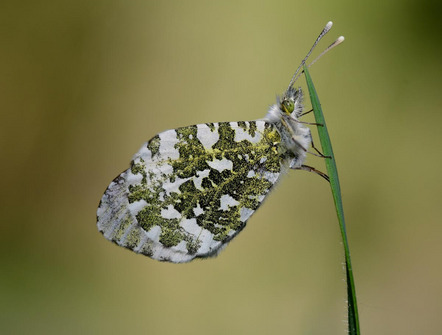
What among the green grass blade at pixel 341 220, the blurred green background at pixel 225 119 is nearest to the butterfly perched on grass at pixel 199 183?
the green grass blade at pixel 341 220

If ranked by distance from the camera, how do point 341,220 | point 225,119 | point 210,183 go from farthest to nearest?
point 225,119 < point 210,183 < point 341,220

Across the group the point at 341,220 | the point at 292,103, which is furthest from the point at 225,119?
the point at 341,220

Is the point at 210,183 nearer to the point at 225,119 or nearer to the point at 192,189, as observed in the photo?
the point at 192,189

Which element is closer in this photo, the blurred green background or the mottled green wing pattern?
the mottled green wing pattern

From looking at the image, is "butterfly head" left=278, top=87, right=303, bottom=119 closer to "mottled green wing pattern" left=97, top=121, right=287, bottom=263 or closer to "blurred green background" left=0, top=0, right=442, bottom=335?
"mottled green wing pattern" left=97, top=121, right=287, bottom=263

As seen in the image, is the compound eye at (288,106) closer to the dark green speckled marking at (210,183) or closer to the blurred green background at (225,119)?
the dark green speckled marking at (210,183)

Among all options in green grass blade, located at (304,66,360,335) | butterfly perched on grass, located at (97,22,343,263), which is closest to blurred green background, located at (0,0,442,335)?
butterfly perched on grass, located at (97,22,343,263)
